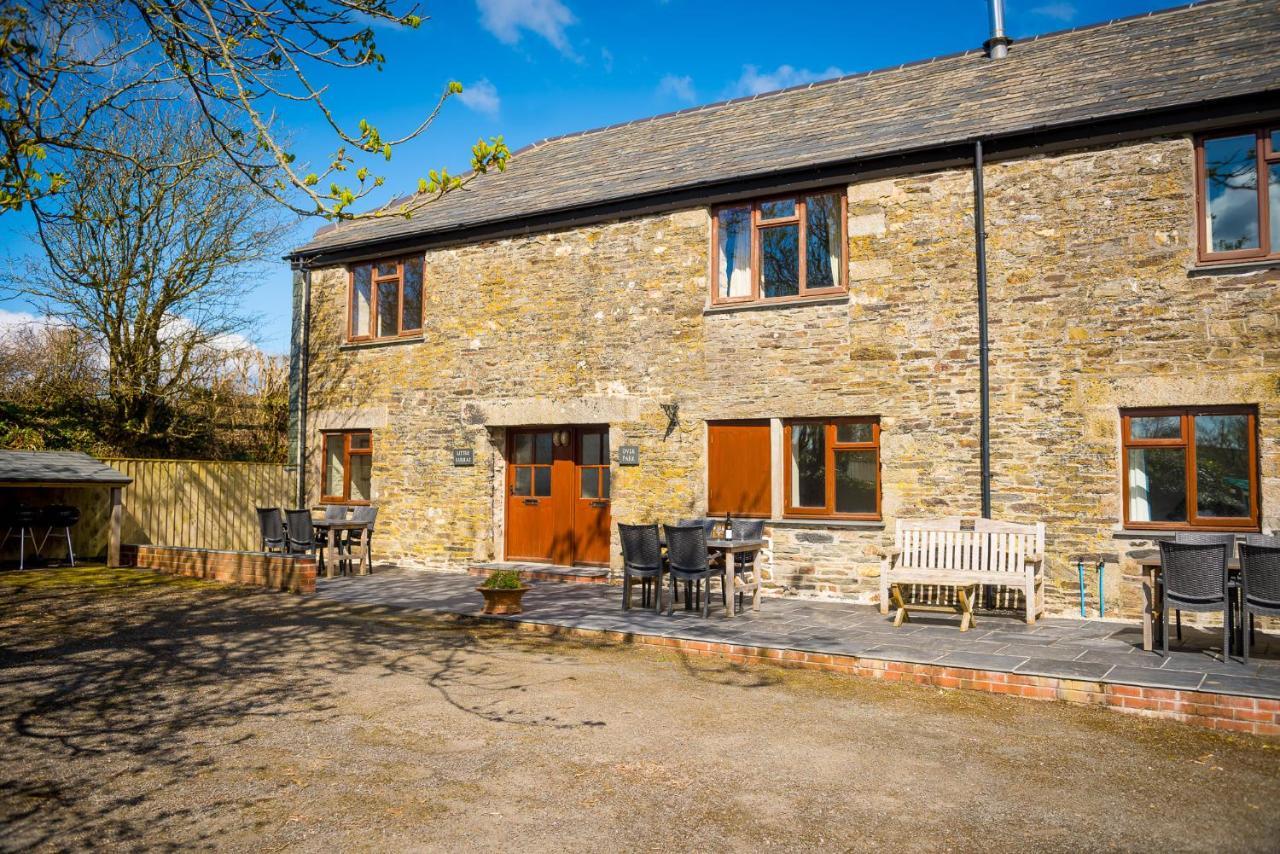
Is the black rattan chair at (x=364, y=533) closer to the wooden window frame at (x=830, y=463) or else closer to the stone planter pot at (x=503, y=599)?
the stone planter pot at (x=503, y=599)

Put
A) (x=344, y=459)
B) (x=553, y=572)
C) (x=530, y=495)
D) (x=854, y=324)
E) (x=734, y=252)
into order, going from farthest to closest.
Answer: (x=344, y=459), (x=530, y=495), (x=553, y=572), (x=734, y=252), (x=854, y=324)

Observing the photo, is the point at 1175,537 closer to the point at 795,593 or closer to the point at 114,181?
the point at 795,593

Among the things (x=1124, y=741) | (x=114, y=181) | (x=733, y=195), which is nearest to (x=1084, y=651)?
(x=1124, y=741)

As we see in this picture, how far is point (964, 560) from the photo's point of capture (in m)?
9.52

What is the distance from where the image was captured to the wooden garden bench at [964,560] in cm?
880

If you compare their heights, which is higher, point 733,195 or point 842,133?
point 842,133

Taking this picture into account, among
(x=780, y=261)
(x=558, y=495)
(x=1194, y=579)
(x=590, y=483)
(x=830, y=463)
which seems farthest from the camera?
(x=558, y=495)

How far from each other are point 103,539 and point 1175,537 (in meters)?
15.6

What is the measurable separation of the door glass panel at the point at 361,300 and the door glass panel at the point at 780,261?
23.4 feet

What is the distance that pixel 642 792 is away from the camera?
14.4 feet

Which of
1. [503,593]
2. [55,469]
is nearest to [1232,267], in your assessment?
[503,593]

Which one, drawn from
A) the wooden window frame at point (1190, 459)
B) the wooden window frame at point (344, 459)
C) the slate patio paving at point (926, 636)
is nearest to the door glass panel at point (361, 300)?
the wooden window frame at point (344, 459)

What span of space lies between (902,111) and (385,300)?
28.3 feet

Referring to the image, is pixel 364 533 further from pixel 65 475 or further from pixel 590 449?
pixel 65 475
